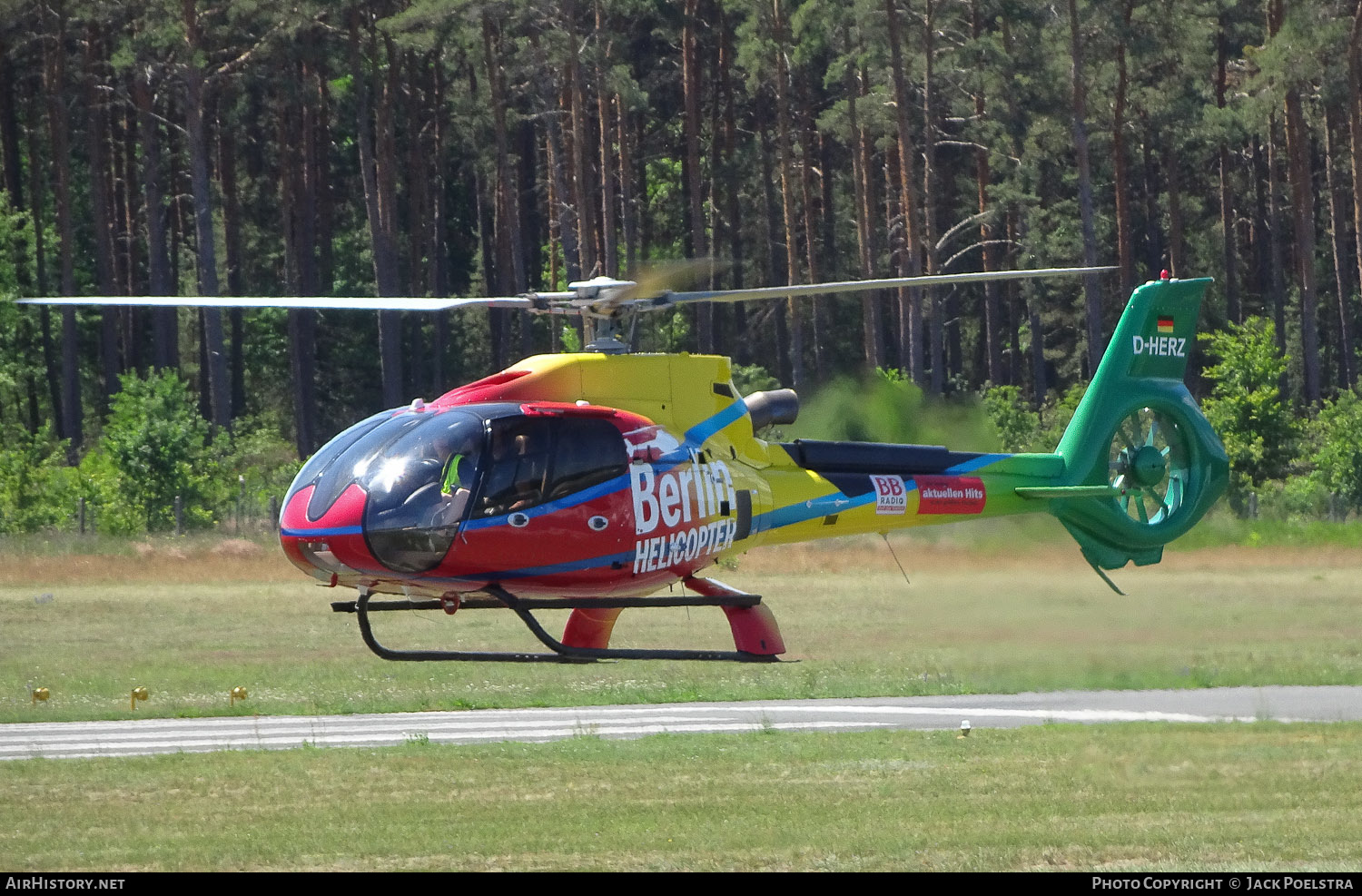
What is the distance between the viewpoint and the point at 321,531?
10.5 m

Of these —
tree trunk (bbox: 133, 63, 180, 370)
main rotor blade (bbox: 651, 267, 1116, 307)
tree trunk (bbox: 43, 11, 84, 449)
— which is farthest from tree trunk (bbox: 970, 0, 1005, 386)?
main rotor blade (bbox: 651, 267, 1116, 307)

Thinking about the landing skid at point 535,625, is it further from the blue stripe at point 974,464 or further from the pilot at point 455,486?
the blue stripe at point 974,464

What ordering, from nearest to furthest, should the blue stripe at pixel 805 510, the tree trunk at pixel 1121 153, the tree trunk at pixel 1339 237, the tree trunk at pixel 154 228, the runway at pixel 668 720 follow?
the blue stripe at pixel 805 510 < the runway at pixel 668 720 < the tree trunk at pixel 1121 153 < the tree trunk at pixel 154 228 < the tree trunk at pixel 1339 237

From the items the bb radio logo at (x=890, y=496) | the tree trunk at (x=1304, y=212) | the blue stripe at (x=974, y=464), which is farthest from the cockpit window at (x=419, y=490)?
the tree trunk at (x=1304, y=212)

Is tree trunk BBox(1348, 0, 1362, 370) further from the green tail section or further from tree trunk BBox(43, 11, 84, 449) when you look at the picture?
tree trunk BBox(43, 11, 84, 449)

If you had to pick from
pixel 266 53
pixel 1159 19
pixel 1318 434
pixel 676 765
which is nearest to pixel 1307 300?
pixel 1318 434

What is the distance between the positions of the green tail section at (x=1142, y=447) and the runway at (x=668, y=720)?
380 centimetres

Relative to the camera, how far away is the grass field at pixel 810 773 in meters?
13.0

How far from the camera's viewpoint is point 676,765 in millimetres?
16688

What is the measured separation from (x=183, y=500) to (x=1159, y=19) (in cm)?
2719

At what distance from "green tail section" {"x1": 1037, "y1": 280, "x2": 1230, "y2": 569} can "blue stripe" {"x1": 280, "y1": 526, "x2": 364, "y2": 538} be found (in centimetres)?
680

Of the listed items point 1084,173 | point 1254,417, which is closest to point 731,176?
point 1084,173

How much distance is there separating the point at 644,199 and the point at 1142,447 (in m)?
46.2

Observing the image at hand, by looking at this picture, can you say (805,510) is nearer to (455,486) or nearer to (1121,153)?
(455,486)
